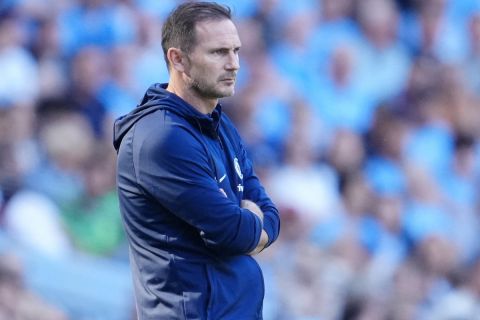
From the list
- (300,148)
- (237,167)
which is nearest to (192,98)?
(237,167)

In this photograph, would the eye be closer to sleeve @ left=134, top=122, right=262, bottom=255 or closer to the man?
the man

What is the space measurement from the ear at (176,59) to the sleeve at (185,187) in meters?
0.24

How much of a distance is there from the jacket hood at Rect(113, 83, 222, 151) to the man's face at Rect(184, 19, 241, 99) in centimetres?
8

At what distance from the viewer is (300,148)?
773 centimetres

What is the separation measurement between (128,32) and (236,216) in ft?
15.9

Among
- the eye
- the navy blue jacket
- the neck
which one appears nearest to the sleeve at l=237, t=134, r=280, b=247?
the navy blue jacket

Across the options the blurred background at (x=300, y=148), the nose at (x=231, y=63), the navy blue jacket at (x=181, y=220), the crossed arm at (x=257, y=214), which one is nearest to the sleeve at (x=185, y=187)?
the navy blue jacket at (x=181, y=220)

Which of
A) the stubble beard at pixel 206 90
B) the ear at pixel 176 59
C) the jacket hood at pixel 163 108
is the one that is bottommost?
the jacket hood at pixel 163 108

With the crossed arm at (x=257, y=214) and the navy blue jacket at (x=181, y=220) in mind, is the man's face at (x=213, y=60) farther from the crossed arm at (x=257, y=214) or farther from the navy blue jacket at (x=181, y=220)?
the crossed arm at (x=257, y=214)

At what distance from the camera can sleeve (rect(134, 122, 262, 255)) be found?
10.5 ft

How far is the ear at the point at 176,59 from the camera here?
11.1 feet

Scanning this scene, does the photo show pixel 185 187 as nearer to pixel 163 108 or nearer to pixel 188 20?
pixel 163 108

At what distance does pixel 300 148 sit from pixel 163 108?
4477 millimetres

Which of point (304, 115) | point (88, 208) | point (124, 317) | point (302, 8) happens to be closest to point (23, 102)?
point (88, 208)
